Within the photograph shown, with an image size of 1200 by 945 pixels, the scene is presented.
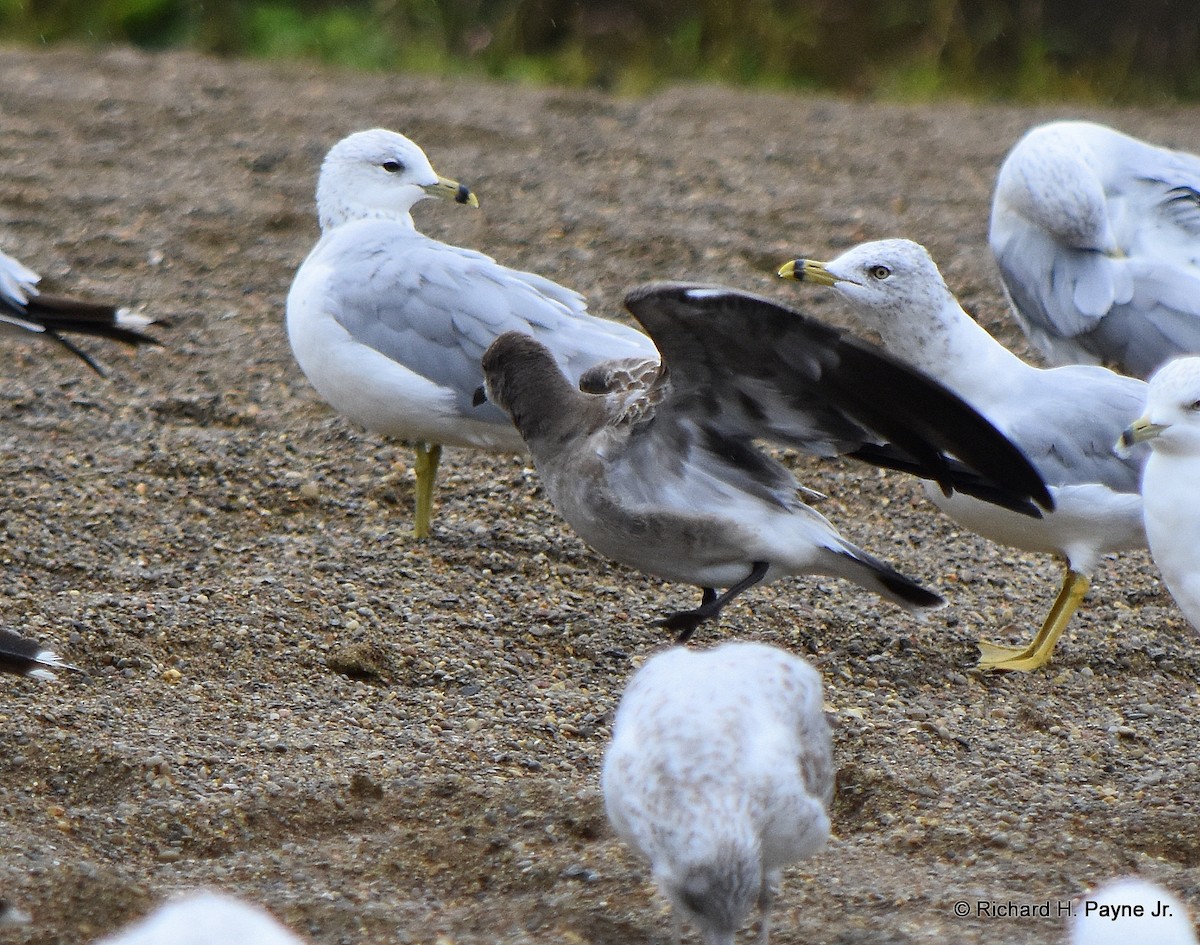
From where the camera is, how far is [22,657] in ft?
11.0

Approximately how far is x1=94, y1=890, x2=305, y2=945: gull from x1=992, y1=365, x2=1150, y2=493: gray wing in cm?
256

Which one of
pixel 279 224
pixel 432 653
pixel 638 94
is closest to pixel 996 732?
pixel 432 653

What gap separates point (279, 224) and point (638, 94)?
3707mm

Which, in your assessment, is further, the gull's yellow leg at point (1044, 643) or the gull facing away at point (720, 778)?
the gull's yellow leg at point (1044, 643)

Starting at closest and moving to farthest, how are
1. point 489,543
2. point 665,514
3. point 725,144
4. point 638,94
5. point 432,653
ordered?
point 665,514, point 432,653, point 489,543, point 725,144, point 638,94

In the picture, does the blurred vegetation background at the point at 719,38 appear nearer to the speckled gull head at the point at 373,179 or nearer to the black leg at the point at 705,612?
the speckled gull head at the point at 373,179

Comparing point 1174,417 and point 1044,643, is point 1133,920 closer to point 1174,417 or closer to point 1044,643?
point 1174,417

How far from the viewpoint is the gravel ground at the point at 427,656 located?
125 inches

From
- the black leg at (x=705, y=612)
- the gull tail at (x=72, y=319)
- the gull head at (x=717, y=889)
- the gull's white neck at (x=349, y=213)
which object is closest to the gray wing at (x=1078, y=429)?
the black leg at (x=705, y=612)

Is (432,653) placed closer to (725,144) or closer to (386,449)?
(386,449)

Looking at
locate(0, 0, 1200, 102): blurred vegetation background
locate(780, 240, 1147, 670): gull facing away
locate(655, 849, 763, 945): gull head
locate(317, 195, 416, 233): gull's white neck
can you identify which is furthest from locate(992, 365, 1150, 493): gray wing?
locate(0, 0, 1200, 102): blurred vegetation background

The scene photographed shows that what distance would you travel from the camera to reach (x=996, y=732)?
394 cm

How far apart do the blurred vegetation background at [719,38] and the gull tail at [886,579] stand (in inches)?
295

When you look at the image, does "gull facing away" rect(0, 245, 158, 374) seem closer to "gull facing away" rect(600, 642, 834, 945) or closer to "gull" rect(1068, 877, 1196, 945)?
"gull facing away" rect(600, 642, 834, 945)
